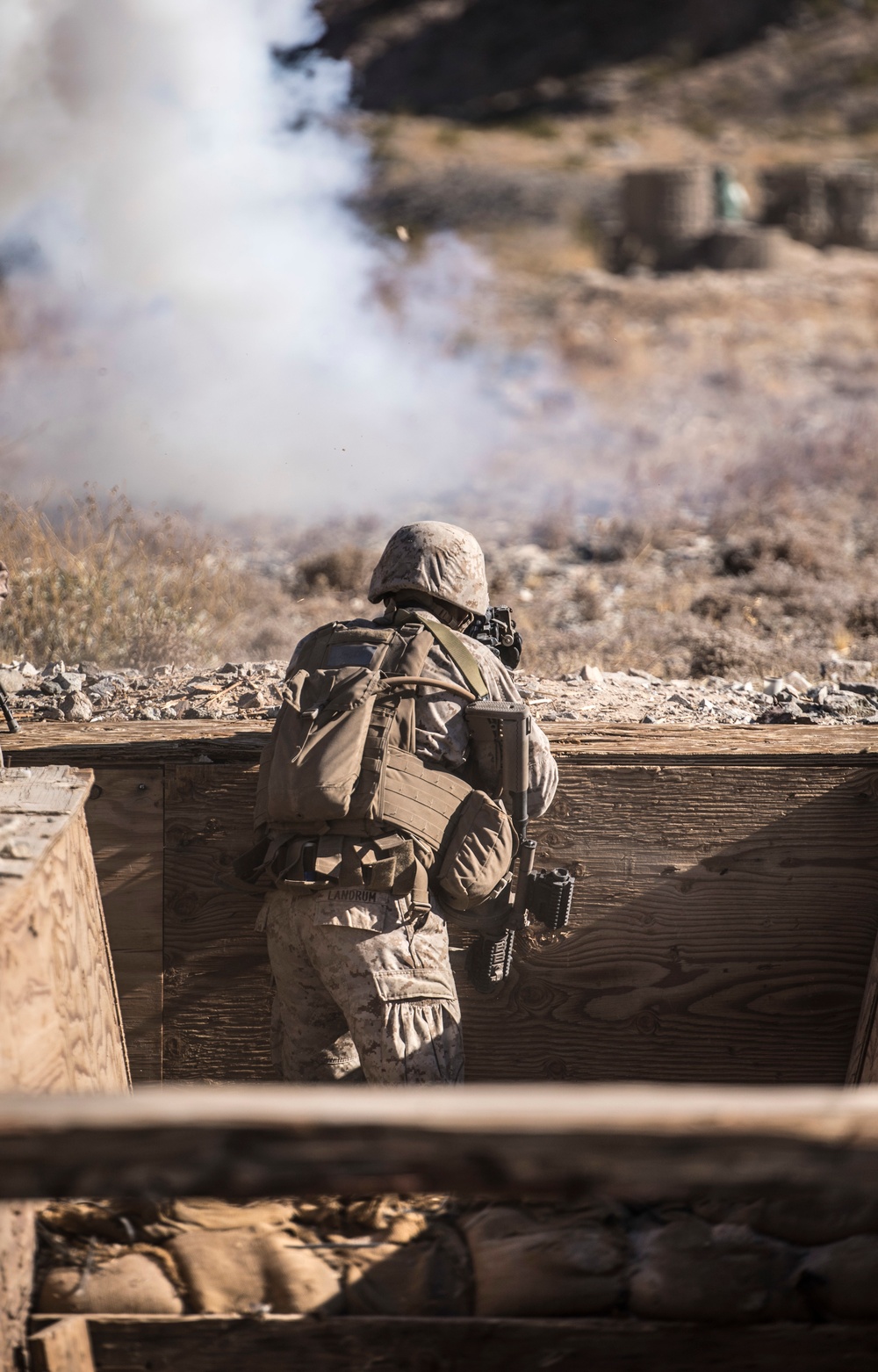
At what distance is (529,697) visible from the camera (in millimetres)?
4371

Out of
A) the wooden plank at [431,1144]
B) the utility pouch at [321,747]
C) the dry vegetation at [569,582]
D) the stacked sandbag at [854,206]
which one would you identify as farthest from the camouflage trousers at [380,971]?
the stacked sandbag at [854,206]

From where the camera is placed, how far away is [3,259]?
15.6 m

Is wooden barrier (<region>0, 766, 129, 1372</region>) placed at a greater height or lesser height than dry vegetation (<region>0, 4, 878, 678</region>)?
greater

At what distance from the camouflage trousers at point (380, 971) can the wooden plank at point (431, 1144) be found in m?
1.38

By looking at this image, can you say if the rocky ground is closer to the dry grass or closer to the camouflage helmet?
the camouflage helmet

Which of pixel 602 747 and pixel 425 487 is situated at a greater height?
pixel 602 747

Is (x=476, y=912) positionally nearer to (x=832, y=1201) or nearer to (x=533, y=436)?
(x=832, y=1201)

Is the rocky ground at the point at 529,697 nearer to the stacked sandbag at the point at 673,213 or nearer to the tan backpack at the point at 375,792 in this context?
the tan backpack at the point at 375,792

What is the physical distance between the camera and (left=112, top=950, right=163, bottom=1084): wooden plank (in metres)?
3.77

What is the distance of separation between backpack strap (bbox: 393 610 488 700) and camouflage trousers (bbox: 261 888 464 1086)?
0.60m

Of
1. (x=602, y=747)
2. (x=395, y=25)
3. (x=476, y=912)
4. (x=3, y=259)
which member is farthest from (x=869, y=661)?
(x=395, y=25)

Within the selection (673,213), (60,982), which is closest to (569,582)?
(60,982)

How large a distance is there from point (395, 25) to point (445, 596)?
55307mm

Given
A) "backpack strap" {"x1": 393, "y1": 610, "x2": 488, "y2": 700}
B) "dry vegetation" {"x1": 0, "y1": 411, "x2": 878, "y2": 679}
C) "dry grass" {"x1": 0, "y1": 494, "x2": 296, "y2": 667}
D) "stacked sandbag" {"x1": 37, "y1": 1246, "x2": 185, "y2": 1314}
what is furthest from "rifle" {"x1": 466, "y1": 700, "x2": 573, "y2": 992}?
"dry grass" {"x1": 0, "y1": 494, "x2": 296, "y2": 667}
